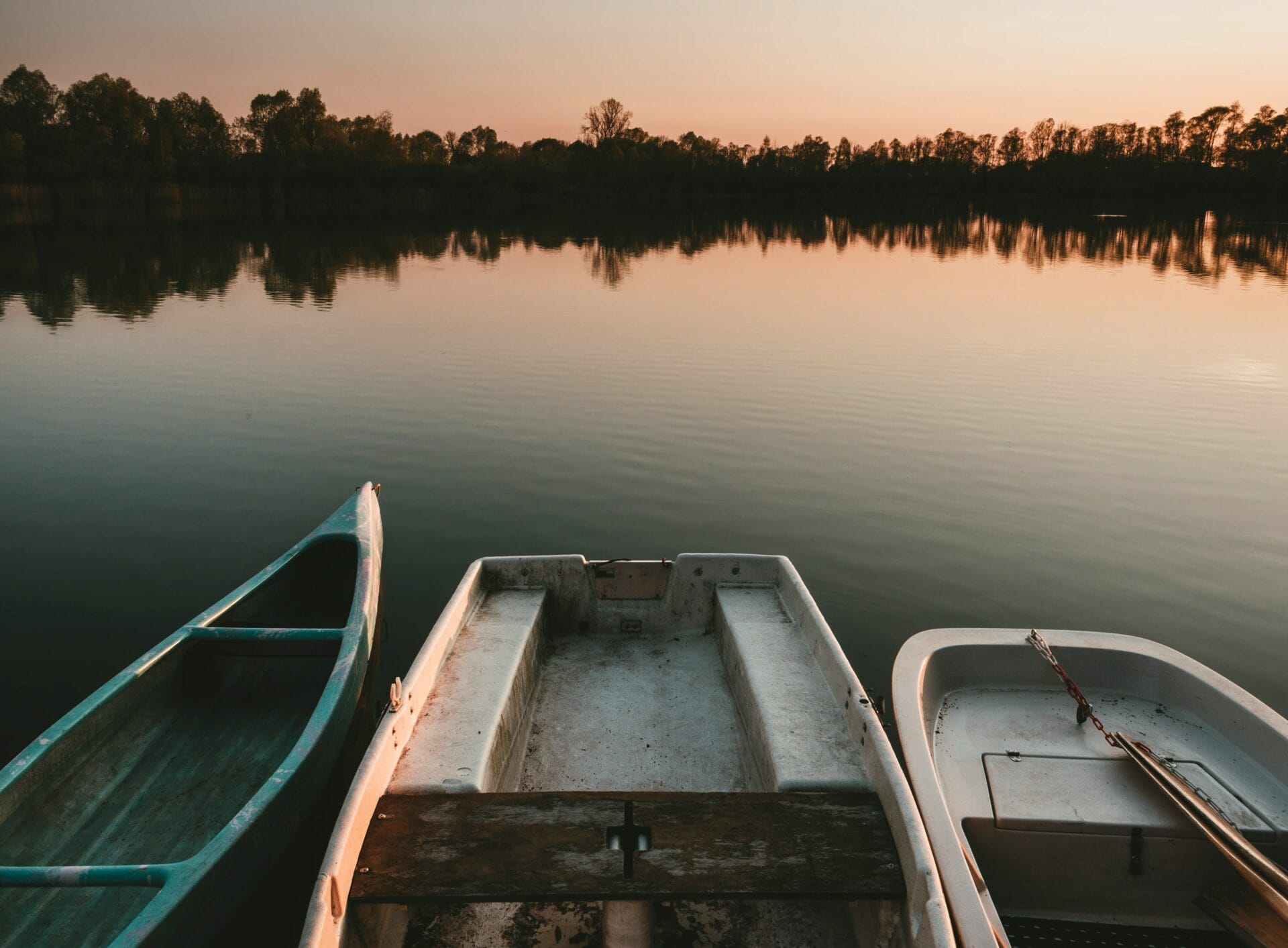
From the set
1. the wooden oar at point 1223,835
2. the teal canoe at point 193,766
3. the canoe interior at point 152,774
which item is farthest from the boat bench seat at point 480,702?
the wooden oar at point 1223,835

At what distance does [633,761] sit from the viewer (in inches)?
216

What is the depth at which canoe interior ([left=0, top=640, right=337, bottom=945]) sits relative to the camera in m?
4.35

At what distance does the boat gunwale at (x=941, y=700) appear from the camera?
3727 mm

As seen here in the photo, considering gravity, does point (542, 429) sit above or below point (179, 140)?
below

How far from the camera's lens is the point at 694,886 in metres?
3.51

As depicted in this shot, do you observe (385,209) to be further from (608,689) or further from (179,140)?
(608,689)

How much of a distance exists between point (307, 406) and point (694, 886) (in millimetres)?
13011

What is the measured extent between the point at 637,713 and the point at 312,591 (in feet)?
11.5

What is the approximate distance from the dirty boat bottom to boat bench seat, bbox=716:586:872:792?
11.1 inches

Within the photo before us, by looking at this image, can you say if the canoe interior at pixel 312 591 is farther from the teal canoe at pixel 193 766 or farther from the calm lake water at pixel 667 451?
the calm lake water at pixel 667 451

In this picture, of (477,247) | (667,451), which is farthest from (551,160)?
(667,451)

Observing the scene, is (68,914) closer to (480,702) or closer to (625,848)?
(480,702)

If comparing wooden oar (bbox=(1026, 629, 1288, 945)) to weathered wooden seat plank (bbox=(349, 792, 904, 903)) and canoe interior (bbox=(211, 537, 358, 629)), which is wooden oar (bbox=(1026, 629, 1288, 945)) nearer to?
weathered wooden seat plank (bbox=(349, 792, 904, 903))

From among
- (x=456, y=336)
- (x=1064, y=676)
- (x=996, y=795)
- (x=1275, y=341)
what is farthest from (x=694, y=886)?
(x=1275, y=341)
